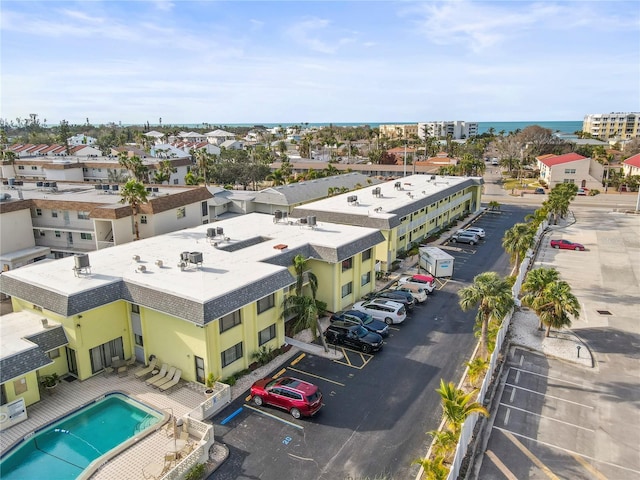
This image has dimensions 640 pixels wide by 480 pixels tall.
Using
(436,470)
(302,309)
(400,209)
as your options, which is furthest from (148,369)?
(400,209)

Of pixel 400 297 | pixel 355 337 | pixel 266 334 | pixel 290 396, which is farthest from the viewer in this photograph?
pixel 400 297

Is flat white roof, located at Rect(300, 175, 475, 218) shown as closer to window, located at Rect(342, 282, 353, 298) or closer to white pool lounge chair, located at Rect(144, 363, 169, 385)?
window, located at Rect(342, 282, 353, 298)

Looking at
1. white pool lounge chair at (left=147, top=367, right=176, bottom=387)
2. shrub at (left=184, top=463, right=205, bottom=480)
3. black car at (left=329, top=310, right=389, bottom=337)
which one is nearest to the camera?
shrub at (left=184, top=463, right=205, bottom=480)

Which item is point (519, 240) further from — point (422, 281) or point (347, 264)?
point (347, 264)

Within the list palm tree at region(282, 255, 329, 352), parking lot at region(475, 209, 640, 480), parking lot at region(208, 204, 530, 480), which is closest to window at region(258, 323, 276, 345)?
palm tree at region(282, 255, 329, 352)

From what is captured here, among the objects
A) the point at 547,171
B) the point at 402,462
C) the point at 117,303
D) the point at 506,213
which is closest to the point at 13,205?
the point at 117,303
